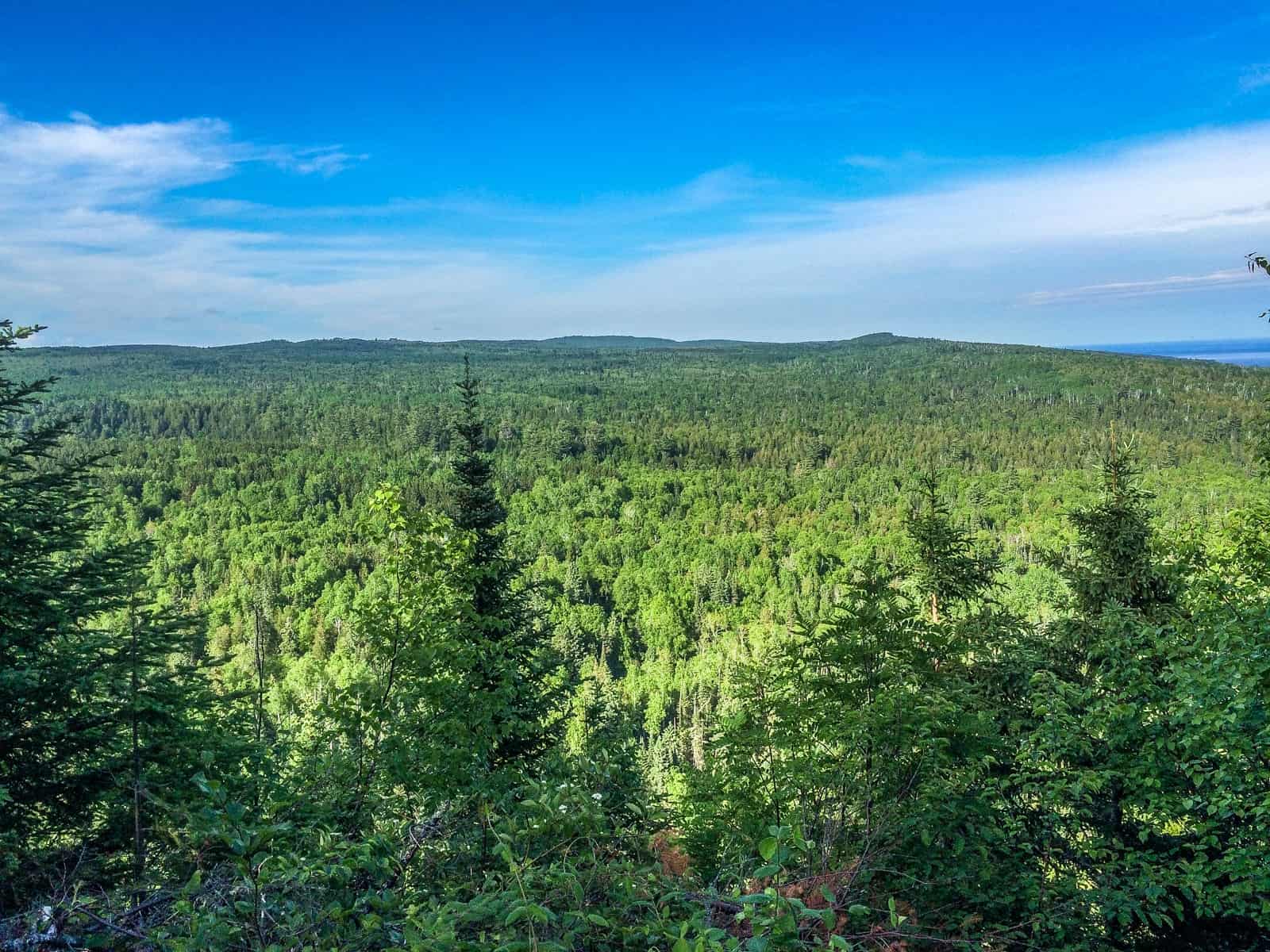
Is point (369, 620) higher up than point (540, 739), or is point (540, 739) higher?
point (369, 620)

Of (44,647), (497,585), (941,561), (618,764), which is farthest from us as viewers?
(941,561)

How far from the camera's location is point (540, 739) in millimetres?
13844

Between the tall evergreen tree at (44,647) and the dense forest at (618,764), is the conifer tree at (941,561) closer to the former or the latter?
the dense forest at (618,764)

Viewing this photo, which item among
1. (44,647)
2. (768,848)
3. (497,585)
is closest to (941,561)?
(497,585)

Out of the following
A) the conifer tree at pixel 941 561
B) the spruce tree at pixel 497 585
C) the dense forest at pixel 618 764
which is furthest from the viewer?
the conifer tree at pixel 941 561

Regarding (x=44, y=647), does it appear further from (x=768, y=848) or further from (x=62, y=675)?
(x=768, y=848)

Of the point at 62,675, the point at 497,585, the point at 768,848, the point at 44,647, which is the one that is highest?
the point at 768,848

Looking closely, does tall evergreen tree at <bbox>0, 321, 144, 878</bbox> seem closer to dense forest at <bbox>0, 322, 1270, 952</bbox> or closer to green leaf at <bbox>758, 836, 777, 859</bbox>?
dense forest at <bbox>0, 322, 1270, 952</bbox>

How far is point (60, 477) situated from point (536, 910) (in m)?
10.2

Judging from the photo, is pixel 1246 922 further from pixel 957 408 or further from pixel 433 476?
pixel 957 408

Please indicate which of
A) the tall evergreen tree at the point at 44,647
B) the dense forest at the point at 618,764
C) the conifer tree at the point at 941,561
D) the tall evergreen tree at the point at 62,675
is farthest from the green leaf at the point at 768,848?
the conifer tree at the point at 941,561

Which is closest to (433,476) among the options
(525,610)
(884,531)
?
(884,531)

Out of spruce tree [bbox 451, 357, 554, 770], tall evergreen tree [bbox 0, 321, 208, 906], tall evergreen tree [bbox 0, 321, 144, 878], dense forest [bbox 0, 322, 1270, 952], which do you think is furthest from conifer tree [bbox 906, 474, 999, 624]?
tall evergreen tree [bbox 0, 321, 144, 878]

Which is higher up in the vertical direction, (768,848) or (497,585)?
(768,848)
